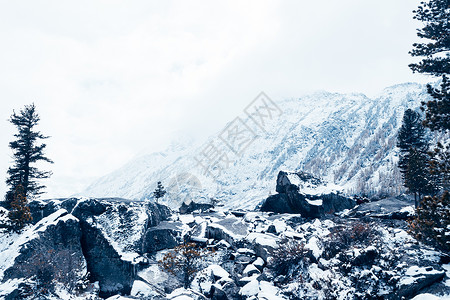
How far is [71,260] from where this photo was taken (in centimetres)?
1778

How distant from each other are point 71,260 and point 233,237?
43.6 ft

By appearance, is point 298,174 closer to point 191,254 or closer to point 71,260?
point 191,254

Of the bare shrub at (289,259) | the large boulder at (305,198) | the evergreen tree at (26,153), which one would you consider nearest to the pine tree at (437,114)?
the bare shrub at (289,259)

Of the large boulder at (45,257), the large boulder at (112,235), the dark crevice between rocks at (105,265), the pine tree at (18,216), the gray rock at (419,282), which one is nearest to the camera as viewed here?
the gray rock at (419,282)

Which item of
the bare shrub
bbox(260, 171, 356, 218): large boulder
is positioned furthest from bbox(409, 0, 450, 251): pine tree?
bbox(260, 171, 356, 218): large boulder

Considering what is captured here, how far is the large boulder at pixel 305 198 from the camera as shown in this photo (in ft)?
103

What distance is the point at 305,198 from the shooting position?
31875mm

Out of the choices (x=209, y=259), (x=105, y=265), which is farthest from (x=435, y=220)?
(x=105, y=265)

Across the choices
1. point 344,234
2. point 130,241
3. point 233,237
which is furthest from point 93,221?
Answer: point 344,234

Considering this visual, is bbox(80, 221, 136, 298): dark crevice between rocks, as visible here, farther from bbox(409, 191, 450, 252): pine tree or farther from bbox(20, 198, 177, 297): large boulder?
bbox(409, 191, 450, 252): pine tree

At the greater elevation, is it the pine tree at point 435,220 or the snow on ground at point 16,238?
the snow on ground at point 16,238

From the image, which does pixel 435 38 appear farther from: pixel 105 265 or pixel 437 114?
pixel 105 265

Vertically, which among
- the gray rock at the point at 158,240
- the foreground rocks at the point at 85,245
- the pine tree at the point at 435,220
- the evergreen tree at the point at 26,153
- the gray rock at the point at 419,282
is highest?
the evergreen tree at the point at 26,153

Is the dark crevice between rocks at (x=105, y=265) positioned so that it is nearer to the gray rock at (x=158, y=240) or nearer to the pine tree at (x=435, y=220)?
the gray rock at (x=158, y=240)
